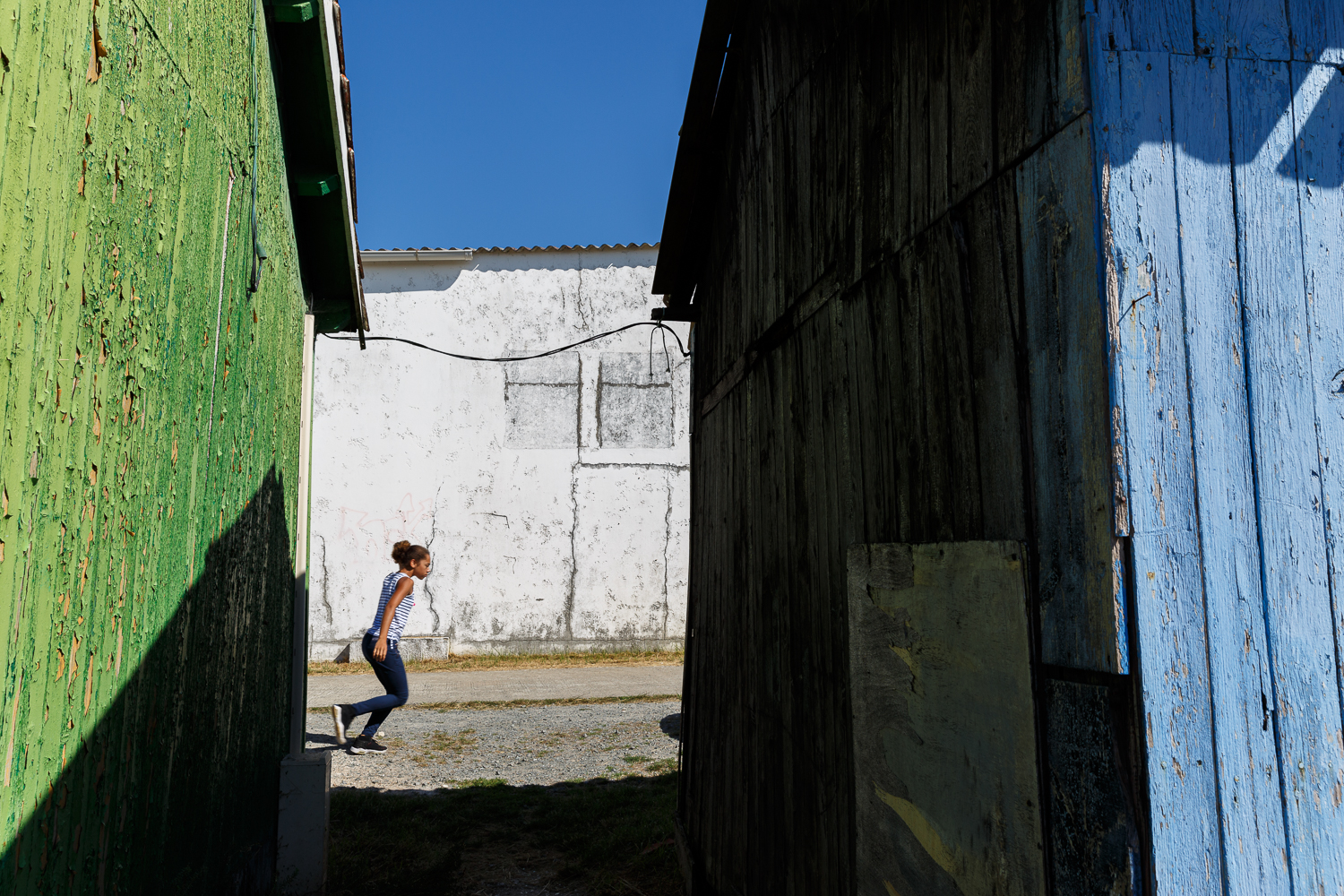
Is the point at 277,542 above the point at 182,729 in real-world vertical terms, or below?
above

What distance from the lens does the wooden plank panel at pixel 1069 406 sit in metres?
1.70

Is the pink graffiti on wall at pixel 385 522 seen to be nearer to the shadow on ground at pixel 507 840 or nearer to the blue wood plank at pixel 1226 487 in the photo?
the shadow on ground at pixel 507 840

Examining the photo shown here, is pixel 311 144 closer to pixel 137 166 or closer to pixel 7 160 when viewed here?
pixel 137 166

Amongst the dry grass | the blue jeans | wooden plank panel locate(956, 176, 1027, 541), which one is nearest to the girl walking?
the blue jeans

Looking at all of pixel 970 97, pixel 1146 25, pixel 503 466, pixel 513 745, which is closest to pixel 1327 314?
pixel 1146 25

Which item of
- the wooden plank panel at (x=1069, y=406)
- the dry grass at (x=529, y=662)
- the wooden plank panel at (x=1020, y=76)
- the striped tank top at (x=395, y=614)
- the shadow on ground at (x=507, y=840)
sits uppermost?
the wooden plank panel at (x=1020, y=76)

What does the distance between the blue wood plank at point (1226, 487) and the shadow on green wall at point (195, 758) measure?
2.29m

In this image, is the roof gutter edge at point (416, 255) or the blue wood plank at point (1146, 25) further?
Result: the roof gutter edge at point (416, 255)

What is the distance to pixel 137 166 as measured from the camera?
2.44m

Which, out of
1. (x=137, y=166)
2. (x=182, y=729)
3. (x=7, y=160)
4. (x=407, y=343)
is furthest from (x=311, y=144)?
(x=407, y=343)

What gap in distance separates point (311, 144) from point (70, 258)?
343 cm

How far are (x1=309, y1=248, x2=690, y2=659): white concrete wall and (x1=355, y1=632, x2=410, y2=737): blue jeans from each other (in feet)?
18.8

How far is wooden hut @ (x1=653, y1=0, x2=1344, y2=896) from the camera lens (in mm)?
1658

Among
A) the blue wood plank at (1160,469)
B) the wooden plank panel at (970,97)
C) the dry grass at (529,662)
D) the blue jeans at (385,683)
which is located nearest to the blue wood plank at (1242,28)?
the blue wood plank at (1160,469)
